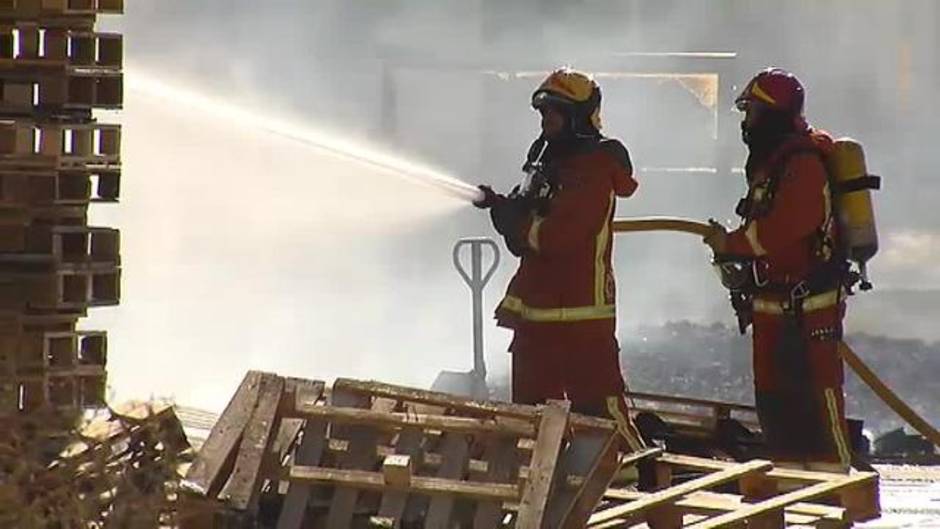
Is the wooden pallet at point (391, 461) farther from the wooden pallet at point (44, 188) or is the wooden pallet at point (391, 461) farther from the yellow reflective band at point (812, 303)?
the yellow reflective band at point (812, 303)

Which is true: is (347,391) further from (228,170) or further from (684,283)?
(684,283)

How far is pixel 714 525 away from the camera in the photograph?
6773mm

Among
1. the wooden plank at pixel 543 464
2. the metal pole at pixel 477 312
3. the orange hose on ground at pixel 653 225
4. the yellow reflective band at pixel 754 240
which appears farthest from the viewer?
the metal pole at pixel 477 312

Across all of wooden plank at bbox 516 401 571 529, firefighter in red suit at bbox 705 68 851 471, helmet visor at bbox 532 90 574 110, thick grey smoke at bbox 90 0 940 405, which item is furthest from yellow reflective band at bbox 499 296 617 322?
thick grey smoke at bbox 90 0 940 405

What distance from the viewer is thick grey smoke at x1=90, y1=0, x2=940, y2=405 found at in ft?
48.4

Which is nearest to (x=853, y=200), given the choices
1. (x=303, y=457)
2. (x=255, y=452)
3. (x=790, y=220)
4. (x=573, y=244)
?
(x=790, y=220)

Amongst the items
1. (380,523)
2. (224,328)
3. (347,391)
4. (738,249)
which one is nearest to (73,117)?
(347,391)

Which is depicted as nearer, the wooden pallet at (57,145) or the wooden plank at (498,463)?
the wooden plank at (498,463)

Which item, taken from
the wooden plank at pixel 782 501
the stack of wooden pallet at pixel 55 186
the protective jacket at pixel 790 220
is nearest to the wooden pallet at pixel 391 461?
the wooden plank at pixel 782 501

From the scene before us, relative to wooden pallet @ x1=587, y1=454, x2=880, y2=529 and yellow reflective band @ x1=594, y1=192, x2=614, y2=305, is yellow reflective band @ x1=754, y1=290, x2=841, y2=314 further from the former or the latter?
wooden pallet @ x1=587, y1=454, x2=880, y2=529

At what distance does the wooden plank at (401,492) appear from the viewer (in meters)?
6.61

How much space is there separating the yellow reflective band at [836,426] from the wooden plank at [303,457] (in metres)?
2.37

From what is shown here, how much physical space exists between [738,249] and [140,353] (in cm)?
602

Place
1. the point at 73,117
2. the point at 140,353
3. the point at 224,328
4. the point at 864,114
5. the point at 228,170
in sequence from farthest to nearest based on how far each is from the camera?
the point at 864,114, the point at 228,170, the point at 224,328, the point at 140,353, the point at 73,117
